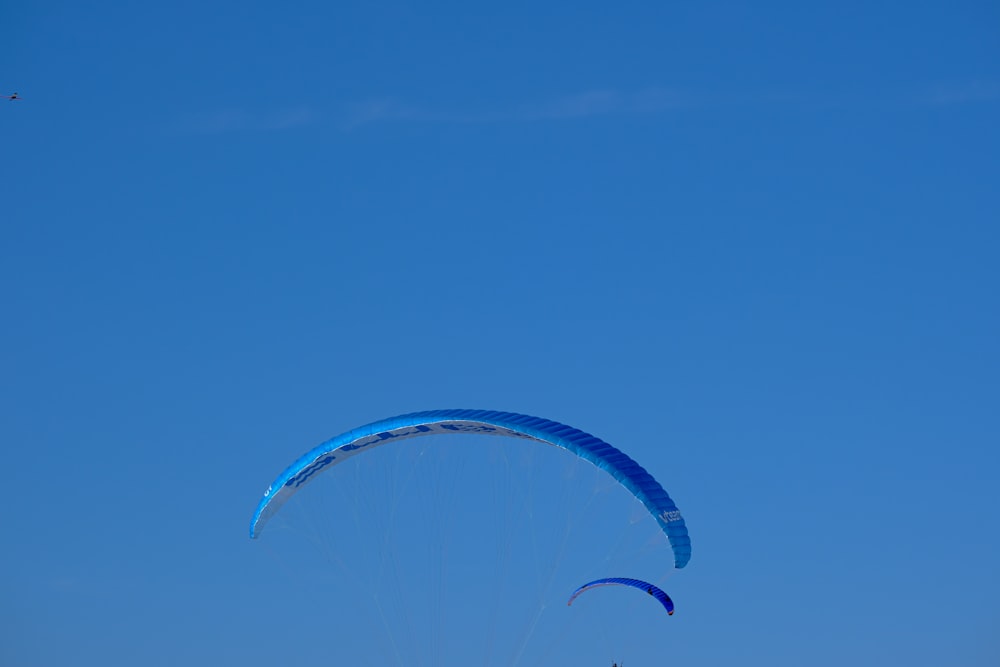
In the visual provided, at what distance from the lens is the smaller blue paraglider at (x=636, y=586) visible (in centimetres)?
6159

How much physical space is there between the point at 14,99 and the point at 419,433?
19.8 m

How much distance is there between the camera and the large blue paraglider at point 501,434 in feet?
178

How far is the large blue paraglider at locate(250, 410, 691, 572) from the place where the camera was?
5428cm

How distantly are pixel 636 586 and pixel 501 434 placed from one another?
1022 centimetres

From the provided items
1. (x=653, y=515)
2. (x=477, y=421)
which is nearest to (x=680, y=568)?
(x=653, y=515)

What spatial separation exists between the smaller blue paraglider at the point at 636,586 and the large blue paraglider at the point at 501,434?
542 centimetres

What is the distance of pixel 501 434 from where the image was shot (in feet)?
185

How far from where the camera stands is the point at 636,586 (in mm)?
63719

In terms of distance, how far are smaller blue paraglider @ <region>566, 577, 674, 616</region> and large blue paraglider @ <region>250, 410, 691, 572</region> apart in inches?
213

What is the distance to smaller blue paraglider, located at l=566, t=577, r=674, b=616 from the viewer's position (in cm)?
6159

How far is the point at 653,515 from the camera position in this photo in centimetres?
5406

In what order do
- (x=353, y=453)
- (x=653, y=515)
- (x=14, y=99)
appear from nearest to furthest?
→ (x=653, y=515) < (x=353, y=453) < (x=14, y=99)

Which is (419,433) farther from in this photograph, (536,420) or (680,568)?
(680,568)

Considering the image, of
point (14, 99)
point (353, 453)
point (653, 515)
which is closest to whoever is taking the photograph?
point (653, 515)
